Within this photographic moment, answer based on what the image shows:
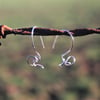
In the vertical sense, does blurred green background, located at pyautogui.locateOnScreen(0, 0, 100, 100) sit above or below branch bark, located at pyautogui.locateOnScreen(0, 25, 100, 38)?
above

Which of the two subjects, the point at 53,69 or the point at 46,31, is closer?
the point at 46,31

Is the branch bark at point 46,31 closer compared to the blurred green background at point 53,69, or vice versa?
the branch bark at point 46,31

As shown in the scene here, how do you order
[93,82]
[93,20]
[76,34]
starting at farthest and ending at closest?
[93,82], [93,20], [76,34]

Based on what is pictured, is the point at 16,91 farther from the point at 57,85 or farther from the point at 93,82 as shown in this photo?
the point at 93,82

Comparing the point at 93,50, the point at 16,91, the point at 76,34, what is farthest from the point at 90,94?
the point at 76,34

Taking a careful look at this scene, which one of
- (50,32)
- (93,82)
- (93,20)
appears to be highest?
(93,20)

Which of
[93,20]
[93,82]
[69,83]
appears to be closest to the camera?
[93,20]

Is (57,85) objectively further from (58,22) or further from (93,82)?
(58,22)

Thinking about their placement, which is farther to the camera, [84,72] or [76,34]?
[84,72]

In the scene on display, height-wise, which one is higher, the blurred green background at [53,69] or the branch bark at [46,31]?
the blurred green background at [53,69]

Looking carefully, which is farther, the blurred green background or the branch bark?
the blurred green background

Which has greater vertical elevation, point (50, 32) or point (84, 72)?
point (84, 72)
